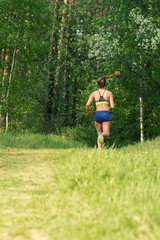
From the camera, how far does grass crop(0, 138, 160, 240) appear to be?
9.20ft

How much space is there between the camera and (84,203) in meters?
3.62

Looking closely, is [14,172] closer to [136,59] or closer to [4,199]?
[4,199]

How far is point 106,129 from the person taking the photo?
8.21m

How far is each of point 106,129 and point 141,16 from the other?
8641mm

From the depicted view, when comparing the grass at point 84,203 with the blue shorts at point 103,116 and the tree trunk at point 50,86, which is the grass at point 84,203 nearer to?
the blue shorts at point 103,116

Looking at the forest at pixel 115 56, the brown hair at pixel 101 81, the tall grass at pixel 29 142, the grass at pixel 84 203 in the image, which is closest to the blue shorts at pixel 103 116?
the brown hair at pixel 101 81

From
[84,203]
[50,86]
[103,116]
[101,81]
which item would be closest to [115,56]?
[50,86]

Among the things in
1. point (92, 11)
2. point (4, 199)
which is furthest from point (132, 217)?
point (92, 11)

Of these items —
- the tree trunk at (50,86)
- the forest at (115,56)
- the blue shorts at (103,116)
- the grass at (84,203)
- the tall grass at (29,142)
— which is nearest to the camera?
the grass at (84,203)

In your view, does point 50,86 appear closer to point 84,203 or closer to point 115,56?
point 115,56

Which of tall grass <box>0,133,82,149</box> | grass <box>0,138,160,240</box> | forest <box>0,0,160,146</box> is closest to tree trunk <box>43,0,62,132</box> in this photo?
forest <box>0,0,160,146</box>

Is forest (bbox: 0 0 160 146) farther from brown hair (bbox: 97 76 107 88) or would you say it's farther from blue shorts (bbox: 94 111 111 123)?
blue shorts (bbox: 94 111 111 123)

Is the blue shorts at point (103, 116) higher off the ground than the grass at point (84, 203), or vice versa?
the blue shorts at point (103, 116)

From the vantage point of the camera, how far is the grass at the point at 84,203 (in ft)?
9.20
